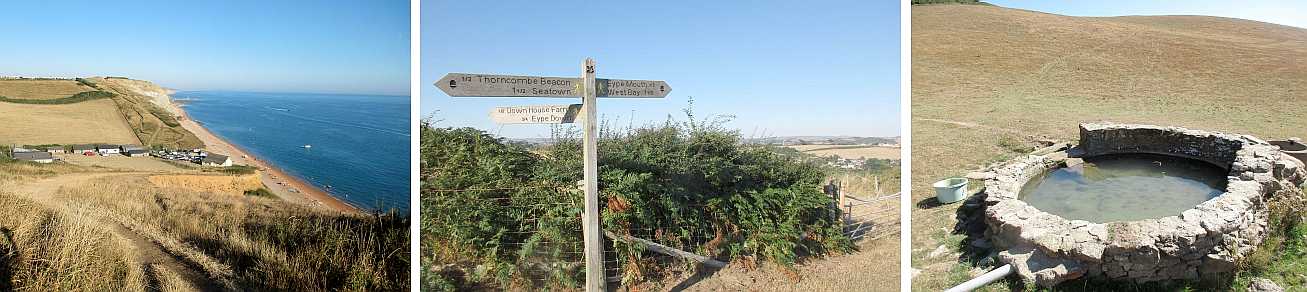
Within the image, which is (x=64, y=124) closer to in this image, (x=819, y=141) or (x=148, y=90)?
(x=148, y=90)

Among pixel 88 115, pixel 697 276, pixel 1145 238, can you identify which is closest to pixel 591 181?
pixel 697 276

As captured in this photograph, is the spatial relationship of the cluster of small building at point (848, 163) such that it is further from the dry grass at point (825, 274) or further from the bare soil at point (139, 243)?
the bare soil at point (139, 243)

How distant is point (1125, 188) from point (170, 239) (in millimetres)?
6146

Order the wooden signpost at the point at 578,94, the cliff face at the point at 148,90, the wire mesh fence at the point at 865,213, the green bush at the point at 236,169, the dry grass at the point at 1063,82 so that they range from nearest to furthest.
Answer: the wooden signpost at the point at 578,94, the cliff face at the point at 148,90, the green bush at the point at 236,169, the wire mesh fence at the point at 865,213, the dry grass at the point at 1063,82

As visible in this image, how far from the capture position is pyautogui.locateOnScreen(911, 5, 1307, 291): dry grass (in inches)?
237

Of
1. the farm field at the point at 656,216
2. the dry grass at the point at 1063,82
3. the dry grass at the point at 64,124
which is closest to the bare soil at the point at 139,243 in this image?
the dry grass at the point at 64,124

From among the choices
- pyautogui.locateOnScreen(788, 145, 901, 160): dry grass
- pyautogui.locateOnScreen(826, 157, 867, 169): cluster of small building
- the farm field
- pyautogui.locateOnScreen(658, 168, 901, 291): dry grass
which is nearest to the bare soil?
the farm field

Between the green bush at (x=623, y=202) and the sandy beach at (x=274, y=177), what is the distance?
1.64ft

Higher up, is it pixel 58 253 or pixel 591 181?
pixel 591 181

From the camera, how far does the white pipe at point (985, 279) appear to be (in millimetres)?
2830

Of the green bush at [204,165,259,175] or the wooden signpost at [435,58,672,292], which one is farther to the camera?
the green bush at [204,165,259,175]

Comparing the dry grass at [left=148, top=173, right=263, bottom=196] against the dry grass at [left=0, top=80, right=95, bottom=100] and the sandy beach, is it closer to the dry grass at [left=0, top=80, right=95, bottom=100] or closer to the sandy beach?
the sandy beach

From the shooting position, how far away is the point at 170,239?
274 cm

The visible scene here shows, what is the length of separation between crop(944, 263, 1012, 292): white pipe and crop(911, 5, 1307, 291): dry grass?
1.10ft
